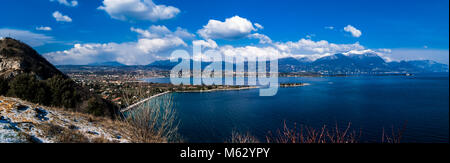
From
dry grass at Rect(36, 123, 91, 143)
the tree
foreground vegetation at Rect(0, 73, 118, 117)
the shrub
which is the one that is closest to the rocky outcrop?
the tree

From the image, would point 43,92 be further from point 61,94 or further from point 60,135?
point 60,135

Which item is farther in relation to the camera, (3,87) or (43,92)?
(43,92)

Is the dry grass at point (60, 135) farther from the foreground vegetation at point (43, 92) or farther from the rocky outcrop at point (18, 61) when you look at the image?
the rocky outcrop at point (18, 61)

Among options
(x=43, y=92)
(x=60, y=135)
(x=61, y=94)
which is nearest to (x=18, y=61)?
(x=61, y=94)

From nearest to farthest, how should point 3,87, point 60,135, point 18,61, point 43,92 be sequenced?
point 60,135 → point 3,87 → point 43,92 → point 18,61

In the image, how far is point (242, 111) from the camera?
4716 centimetres

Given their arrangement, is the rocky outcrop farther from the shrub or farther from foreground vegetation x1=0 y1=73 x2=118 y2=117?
the shrub

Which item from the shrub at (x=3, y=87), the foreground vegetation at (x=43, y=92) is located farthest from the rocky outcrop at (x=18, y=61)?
the shrub at (x=3, y=87)
